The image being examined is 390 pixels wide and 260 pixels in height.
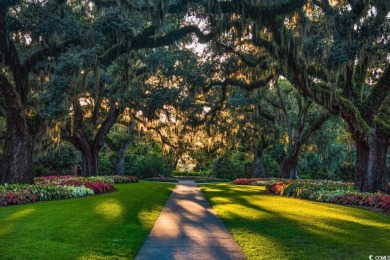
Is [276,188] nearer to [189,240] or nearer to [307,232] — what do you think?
[307,232]

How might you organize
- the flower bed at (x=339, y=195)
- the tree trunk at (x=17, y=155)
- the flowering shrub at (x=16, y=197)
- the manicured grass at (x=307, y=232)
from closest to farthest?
1. the manicured grass at (x=307, y=232)
2. the flowering shrub at (x=16, y=197)
3. the flower bed at (x=339, y=195)
4. the tree trunk at (x=17, y=155)

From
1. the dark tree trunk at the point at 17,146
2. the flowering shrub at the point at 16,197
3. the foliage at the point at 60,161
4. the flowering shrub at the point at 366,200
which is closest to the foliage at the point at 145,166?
the foliage at the point at 60,161

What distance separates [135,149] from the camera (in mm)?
47156

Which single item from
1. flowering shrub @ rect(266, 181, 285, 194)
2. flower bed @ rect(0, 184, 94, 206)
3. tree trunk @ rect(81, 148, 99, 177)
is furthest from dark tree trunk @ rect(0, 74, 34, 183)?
flowering shrub @ rect(266, 181, 285, 194)

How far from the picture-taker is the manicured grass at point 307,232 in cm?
693

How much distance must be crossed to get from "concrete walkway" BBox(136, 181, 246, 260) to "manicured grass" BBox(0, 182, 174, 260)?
29cm

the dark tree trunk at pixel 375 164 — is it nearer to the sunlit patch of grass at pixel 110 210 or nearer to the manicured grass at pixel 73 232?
the manicured grass at pixel 73 232

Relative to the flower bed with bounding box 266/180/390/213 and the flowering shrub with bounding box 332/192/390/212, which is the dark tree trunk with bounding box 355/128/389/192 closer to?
the flower bed with bounding box 266/180/390/213

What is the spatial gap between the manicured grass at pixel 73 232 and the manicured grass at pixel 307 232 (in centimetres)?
232

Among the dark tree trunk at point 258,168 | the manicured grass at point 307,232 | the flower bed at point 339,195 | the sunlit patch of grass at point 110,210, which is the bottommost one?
the sunlit patch of grass at point 110,210

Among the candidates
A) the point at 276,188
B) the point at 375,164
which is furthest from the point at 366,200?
the point at 276,188

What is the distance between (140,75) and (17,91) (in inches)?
284

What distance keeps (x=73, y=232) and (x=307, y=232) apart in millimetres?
5256

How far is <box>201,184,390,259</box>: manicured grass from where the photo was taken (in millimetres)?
6926
